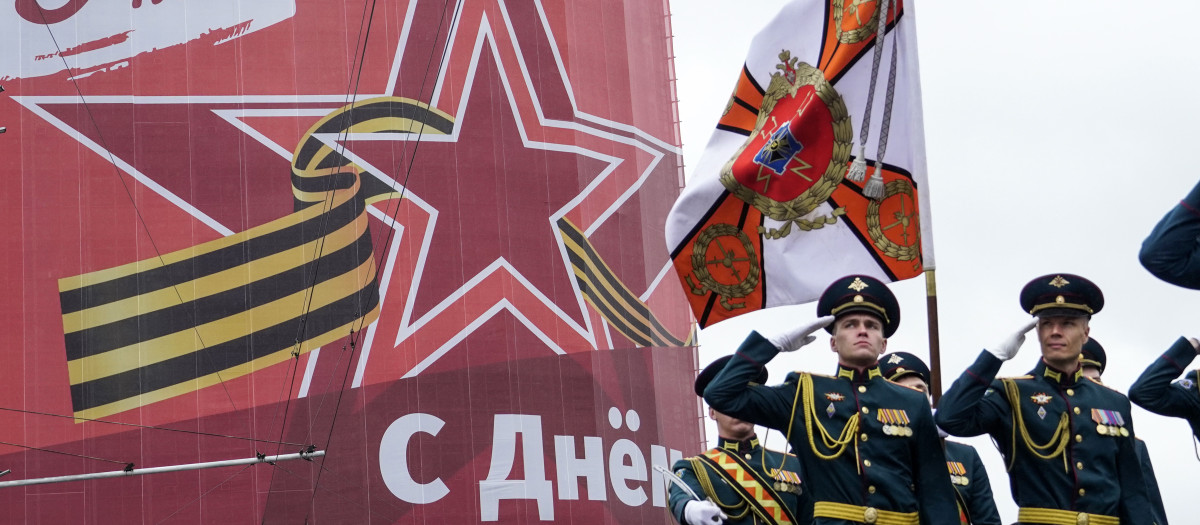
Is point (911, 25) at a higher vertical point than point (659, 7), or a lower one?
lower

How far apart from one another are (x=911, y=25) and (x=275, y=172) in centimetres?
1968

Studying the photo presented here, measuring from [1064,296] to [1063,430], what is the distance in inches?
30.6

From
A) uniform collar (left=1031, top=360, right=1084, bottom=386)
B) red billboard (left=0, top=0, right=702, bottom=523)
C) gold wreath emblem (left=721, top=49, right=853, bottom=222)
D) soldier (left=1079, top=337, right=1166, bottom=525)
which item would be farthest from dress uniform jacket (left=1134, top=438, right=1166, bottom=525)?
red billboard (left=0, top=0, right=702, bottom=523)

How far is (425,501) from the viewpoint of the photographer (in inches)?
1206

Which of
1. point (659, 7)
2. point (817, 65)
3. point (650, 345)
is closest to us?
point (817, 65)

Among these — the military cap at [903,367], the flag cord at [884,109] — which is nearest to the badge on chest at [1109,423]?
the military cap at [903,367]

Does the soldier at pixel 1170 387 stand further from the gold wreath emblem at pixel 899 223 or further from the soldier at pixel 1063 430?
the gold wreath emblem at pixel 899 223

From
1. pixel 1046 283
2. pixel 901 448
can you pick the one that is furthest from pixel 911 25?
pixel 901 448

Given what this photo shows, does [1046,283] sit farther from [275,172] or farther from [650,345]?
[650,345]

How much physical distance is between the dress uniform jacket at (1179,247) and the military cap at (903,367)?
4796mm

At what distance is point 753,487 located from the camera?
36.2ft

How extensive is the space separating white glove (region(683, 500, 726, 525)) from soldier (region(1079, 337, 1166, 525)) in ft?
7.98

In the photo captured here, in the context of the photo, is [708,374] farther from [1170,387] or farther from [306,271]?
[306,271]

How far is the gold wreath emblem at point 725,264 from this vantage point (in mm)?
13086
